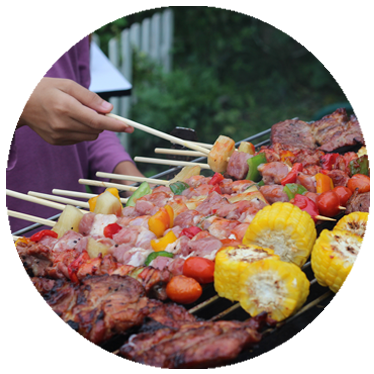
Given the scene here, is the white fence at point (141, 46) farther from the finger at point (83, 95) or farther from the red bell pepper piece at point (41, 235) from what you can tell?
the red bell pepper piece at point (41, 235)

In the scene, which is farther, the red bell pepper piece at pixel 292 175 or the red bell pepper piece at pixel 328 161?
the red bell pepper piece at pixel 328 161

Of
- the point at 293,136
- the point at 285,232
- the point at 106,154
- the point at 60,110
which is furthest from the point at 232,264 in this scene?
the point at 106,154

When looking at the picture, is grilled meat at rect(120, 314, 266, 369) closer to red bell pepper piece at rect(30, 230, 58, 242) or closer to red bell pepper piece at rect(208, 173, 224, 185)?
red bell pepper piece at rect(30, 230, 58, 242)

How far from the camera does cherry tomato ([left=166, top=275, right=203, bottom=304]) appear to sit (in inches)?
82.4

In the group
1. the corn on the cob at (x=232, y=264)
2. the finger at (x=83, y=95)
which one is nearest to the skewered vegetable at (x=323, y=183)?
the corn on the cob at (x=232, y=264)

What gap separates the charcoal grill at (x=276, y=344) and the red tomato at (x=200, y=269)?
0.11 m

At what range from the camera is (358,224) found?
233 cm

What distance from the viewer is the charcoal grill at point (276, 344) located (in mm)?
1782

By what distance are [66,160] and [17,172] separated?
0.49 meters

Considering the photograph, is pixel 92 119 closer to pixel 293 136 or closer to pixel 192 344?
pixel 192 344

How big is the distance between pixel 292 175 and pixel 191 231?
1.01 meters

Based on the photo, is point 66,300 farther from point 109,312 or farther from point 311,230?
point 311,230

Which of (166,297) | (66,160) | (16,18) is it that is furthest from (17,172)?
(166,297)

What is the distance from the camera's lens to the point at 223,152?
327 centimetres
